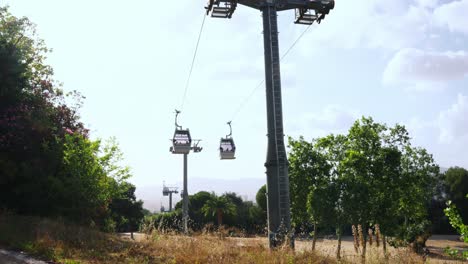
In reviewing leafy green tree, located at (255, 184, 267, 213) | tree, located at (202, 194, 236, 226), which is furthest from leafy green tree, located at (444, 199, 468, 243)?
leafy green tree, located at (255, 184, 267, 213)

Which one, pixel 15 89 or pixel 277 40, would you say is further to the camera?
pixel 15 89

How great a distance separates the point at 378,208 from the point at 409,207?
6915mm

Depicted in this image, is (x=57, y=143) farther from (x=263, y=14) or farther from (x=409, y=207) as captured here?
(x=409, y=207)

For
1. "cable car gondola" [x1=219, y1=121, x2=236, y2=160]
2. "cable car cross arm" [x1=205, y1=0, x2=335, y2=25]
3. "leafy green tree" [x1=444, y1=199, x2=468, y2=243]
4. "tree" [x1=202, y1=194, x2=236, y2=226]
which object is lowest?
"leafy green tree" [x1=444, y1=199, x2=468, y2=243]

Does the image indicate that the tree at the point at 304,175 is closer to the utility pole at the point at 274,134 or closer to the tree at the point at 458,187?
the utility pole at the point at 274,134

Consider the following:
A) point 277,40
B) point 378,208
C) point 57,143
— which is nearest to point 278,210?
point 277,40

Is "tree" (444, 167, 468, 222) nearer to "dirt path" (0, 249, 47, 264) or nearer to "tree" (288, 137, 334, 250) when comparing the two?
"tree" (288, 137, 334, 250)

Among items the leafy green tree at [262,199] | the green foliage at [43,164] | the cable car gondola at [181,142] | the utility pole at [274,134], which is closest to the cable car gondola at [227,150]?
the cable car gondola at [181,142]

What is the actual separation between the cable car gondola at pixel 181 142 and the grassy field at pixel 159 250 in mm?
22302

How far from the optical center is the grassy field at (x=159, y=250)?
945 centimetres

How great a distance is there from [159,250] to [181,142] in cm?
2556

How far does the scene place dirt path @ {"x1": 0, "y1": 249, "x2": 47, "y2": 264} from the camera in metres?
9.41

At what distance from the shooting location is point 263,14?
16.2 m

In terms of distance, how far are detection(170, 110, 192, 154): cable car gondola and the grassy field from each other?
22.3m
